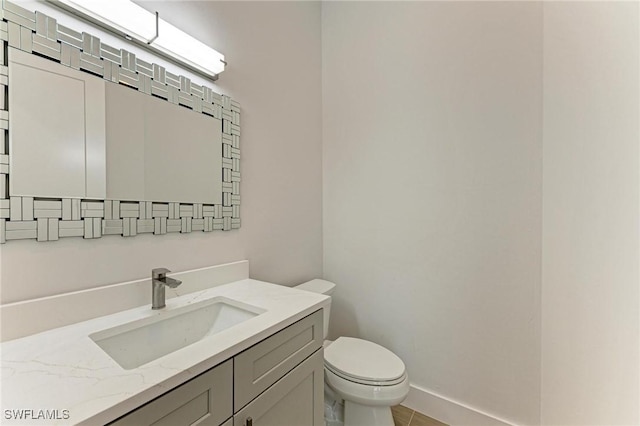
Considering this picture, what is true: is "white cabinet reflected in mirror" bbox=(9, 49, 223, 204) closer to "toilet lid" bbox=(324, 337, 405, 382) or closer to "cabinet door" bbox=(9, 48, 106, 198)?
"cabinet door" bbox=(9, 48, 106, 198)

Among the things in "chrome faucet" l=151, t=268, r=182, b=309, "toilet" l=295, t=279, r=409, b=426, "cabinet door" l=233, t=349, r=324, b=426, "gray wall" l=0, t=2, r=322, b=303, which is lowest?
"toilet" l=295, t=279, r=409, b=426

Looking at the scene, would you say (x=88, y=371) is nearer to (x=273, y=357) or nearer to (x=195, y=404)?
(x=195, y=404)

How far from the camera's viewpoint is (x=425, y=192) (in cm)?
162

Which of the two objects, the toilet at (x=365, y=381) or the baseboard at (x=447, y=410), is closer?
the toilet at (x=365, y=381)

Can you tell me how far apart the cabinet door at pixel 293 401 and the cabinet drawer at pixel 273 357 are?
0.02 m

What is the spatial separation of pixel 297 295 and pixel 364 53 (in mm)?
1622

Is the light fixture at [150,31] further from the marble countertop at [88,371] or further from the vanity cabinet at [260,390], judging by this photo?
the vanity cabinet at [260,390]

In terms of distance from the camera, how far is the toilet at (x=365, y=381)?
4.07 feet

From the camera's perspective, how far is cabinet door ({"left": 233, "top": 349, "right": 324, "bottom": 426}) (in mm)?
788

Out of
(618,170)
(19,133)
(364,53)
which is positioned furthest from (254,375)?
(364,53)

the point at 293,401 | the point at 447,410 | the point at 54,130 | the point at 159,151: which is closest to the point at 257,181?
the point at 159,151

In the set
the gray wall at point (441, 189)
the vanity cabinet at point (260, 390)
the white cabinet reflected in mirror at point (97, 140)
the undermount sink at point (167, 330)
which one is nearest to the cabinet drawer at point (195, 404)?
the vanity cabinet at point (260, 390)

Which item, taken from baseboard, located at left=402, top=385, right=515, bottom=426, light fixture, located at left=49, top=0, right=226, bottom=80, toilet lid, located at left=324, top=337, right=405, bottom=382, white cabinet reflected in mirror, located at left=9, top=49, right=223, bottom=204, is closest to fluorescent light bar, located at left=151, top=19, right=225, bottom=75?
light fixture, located at left=49, top=0, right=226, bottom=80

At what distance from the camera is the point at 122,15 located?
94 centimetres
